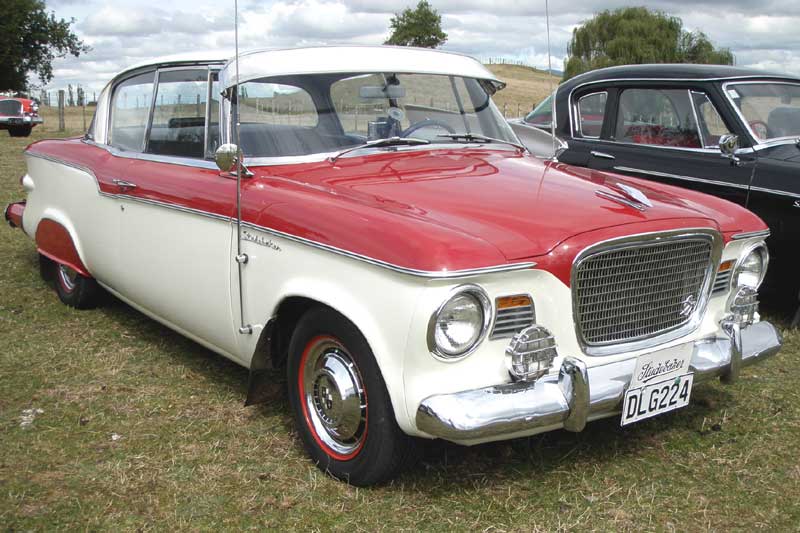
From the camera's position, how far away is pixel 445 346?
9.02 ft

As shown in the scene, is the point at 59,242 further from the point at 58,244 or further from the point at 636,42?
the point at 636,42

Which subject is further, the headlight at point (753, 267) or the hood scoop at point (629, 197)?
the headlight at point (753, 267)

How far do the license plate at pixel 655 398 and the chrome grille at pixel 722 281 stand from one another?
0.50 metres

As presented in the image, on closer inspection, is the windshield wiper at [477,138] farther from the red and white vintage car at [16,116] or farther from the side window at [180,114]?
the red and white vintage car at [16,116]

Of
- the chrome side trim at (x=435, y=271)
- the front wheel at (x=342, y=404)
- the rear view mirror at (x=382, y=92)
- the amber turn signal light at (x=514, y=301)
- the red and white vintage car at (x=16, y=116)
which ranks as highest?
the red and white vintage car at (x=16, y=116)

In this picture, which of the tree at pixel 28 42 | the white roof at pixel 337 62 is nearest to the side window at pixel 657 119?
the white roof at pixel 337 62

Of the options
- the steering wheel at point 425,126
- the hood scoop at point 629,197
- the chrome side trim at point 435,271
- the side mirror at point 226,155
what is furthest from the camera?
the steering wheel at point 425,126

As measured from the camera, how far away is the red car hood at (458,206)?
9.22 feet

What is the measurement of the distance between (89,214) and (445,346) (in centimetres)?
307

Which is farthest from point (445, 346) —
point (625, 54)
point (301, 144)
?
point (625, 54)

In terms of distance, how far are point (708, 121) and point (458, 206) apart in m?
3.41

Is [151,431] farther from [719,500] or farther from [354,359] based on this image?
[719,500]

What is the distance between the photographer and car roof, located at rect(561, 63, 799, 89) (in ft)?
19.4

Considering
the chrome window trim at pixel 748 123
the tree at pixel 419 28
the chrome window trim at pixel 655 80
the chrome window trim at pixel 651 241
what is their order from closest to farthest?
the chrome window trim at pixel 651 241
the chrome window trim at pixel 748 123
the chrome window trim at pixel 655 80
the tree at pixel 419 28
